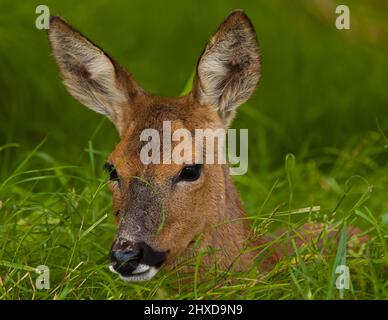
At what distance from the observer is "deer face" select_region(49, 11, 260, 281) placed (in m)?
5.29

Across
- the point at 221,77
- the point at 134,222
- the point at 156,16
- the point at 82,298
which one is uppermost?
the point at 156,16

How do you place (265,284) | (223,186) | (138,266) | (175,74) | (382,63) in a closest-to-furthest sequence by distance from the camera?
1. (138,266)
2. (265,284)
3. (223,186)
4. (175,74)
5. (382,63)

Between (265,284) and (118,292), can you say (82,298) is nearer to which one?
(118,292)

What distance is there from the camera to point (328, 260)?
18.4 feet

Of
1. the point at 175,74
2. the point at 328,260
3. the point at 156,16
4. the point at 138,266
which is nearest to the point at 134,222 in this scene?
the point at 138,266

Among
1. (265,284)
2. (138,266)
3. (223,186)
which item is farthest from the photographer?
(223,186)

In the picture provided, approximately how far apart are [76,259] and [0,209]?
612mm

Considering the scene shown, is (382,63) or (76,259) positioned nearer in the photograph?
(76,259)

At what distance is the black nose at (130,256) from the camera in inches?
199

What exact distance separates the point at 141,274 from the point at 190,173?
0.69 m

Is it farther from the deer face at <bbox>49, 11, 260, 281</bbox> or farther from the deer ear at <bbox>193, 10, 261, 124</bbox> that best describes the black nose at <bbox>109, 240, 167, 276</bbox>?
the deer ear at <bbox>193, 10, 261, 124</bbox>

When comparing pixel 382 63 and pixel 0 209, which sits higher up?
pixel 382 63

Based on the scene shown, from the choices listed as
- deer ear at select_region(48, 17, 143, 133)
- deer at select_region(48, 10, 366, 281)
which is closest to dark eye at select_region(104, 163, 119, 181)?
deer at select_region(48, 10, 366, 281)

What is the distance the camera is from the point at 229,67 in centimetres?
605
